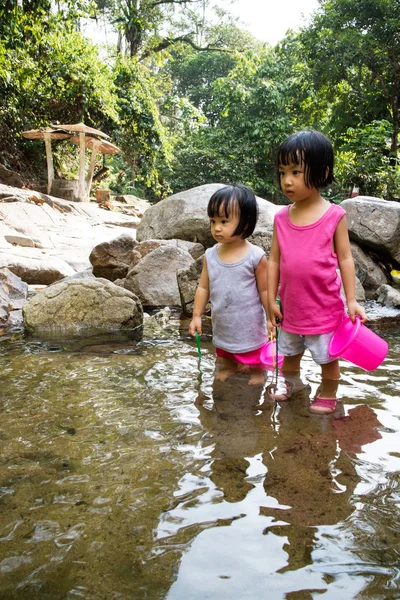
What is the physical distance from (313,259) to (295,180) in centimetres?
39

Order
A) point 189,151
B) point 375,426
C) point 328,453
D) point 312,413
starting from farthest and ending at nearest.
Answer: point 189,151, point 312,413, point 375,426, point 328,453

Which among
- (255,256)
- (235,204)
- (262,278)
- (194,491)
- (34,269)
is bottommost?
(194,491)

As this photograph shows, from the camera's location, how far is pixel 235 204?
107 inches

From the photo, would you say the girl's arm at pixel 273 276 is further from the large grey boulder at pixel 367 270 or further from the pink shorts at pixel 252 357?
the large grey boulder at pixel 367 270

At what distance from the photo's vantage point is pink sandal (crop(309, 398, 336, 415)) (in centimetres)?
238

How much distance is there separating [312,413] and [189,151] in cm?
1932

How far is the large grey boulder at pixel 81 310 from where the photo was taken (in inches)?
167

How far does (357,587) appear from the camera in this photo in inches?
46.0

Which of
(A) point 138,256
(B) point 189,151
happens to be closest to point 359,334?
(A) point 138,256

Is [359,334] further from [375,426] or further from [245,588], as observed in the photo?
[245,588]

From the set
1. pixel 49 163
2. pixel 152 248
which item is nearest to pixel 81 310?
pixel 152 248

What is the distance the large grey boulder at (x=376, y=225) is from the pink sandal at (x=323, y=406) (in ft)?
17.1

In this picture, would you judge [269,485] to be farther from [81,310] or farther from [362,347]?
[81,310]

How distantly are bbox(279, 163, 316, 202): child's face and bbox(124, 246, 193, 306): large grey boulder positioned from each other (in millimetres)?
3373
